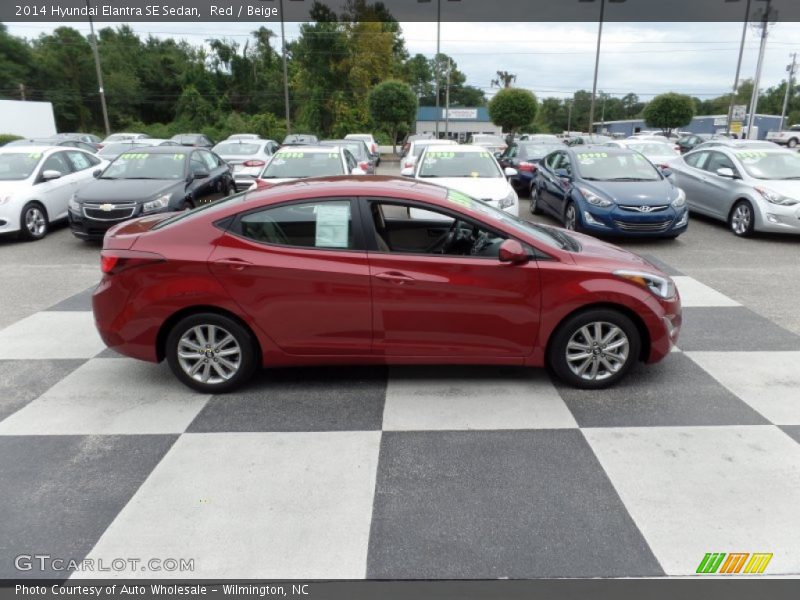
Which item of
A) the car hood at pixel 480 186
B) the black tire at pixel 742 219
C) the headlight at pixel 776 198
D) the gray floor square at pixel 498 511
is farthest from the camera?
the black tire at pixel 742 219

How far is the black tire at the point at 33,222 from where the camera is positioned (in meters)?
10.3

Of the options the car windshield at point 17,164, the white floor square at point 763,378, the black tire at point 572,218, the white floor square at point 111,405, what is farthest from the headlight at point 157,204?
the white floor square at point 763,378

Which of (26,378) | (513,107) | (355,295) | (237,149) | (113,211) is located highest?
(513,107)

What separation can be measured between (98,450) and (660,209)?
8.68 m

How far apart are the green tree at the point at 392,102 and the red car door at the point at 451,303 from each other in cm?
3440

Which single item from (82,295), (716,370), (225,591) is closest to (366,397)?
(225,591)

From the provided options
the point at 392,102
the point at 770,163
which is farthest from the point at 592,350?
the point at 392,102

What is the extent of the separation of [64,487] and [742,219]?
10994 mm

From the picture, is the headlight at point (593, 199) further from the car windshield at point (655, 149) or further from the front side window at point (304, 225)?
the car windshield at point (655, 149)

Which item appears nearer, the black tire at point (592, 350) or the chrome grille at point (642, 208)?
the black tire at point (592, 350)

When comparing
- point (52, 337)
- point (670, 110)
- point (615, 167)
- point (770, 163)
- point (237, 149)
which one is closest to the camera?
point (52, 337)

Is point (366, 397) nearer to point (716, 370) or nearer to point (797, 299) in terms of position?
point (716, 370)

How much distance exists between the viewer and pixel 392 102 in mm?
36656

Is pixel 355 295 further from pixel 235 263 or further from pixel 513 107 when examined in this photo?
pixel 513 107
